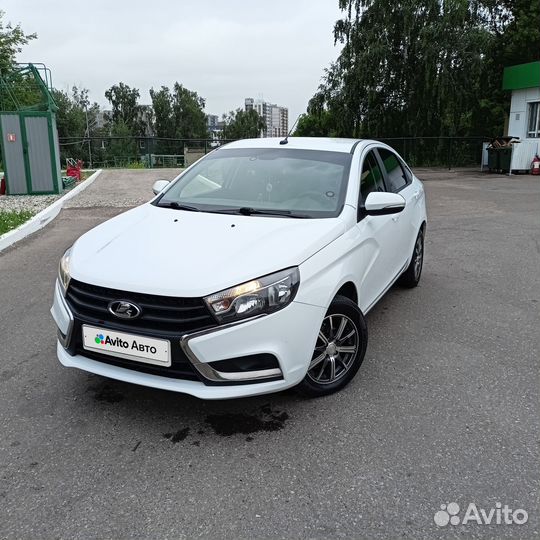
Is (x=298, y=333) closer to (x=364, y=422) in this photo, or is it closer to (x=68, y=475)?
(x=364, y=422)

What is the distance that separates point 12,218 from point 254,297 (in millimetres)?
8527

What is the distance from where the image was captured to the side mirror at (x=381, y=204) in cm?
376

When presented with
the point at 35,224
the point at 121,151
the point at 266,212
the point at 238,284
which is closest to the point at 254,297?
the point at 238,284

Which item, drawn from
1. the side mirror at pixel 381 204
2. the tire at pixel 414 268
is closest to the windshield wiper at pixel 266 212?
the side mirror at pixel 381 204

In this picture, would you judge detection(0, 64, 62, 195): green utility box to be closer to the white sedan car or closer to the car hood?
the white sedan car

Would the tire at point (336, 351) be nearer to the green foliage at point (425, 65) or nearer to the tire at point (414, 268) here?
the tire at point (414, 268)

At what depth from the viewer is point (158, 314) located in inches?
110

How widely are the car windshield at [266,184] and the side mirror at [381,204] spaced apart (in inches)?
7.7

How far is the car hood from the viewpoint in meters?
2.81

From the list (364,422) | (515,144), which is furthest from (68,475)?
(515,144)

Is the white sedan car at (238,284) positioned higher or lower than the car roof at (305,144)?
lower

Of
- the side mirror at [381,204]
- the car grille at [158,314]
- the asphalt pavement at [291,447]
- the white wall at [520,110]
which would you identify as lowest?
the asphalt pavement at [291,447]

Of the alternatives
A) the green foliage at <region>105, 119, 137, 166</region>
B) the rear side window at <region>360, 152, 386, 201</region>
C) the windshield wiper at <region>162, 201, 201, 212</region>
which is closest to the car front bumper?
the windshield wiper at <region>162, 201, 201, 212</region>

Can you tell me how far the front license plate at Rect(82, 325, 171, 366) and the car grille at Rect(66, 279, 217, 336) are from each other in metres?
0.04
